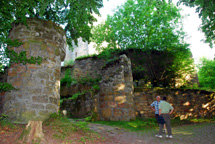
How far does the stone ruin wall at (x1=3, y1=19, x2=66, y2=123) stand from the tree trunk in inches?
40.6

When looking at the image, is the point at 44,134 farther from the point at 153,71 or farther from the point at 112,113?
the point at 153,71

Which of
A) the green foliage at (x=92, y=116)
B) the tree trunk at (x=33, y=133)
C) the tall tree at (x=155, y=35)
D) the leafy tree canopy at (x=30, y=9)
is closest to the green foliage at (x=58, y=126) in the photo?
the tree trunk at (x=33, y=133)

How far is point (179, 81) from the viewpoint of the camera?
57.3 feet

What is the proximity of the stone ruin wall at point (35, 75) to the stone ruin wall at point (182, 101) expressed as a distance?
8.31 metres

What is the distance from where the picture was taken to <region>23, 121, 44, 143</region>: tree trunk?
3.84 m

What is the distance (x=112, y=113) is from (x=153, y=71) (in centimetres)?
949

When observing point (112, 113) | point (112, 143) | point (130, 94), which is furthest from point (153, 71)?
point (112, 143)

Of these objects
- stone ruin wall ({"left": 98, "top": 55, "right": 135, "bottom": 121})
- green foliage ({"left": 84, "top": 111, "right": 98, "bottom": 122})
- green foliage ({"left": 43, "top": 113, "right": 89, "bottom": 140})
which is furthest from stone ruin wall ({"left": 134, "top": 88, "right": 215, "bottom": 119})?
green foliage ({"left": 43, "top": 113, "right": 89, "bottom": 140})

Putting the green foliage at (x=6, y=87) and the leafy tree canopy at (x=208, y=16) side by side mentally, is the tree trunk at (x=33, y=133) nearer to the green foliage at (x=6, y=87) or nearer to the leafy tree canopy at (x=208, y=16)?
the green foliage at (x=6, y=87)

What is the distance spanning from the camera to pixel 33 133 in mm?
3949

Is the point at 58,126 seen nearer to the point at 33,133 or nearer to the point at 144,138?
the point at 33,133

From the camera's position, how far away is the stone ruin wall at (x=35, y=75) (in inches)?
198

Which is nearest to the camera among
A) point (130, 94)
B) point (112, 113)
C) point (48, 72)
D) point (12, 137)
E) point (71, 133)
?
point (12, 137)

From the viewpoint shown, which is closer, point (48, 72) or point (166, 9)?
point (48, 72)
